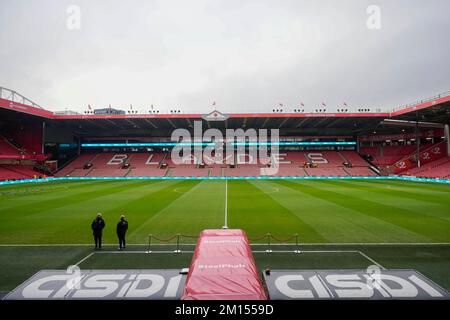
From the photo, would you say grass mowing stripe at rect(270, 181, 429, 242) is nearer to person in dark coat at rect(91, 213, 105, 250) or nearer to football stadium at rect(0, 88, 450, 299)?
football stadium at rect(0, 88, 450, 299)

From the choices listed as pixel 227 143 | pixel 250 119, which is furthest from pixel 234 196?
pixel 227 143

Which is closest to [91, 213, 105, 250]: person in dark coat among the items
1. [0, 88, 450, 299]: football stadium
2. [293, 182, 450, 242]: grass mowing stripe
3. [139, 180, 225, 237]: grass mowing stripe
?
[0, 88, 450, 299]: football stadium

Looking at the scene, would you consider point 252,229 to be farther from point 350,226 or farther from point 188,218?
point 350,226

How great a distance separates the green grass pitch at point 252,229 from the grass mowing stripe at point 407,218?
0.15ft

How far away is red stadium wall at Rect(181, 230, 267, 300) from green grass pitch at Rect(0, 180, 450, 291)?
14.6ft

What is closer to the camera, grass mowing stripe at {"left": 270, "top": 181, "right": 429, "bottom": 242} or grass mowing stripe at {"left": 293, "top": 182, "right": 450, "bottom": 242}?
grass mowing stripe at {"left": 270, "top": 181, "right": 429, "bottom": 242}

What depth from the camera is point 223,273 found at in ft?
15.6

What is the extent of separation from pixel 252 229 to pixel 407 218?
35.0 ft

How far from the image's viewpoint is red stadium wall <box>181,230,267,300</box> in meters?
4.31

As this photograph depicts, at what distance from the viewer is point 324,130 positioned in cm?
6394

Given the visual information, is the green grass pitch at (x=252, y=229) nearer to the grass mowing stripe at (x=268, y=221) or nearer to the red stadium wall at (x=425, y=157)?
A: the grass mowing stripe at (x=268, y=221)

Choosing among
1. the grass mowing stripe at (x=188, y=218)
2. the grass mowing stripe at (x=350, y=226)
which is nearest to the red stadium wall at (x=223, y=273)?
the grass mowing stripe at (x=188, y=218)

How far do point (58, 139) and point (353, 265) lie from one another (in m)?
64.1

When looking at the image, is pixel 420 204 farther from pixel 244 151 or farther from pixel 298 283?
pixel 244 151
